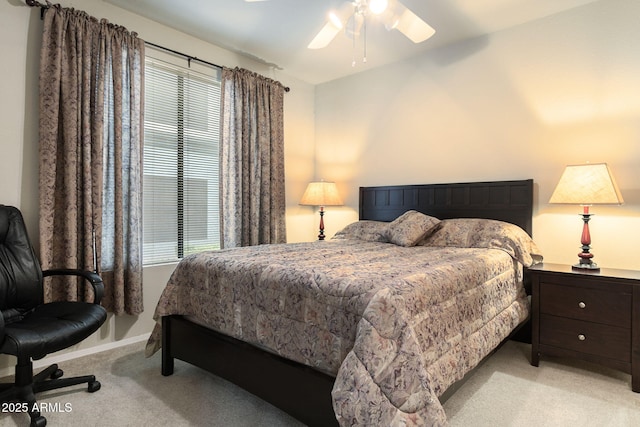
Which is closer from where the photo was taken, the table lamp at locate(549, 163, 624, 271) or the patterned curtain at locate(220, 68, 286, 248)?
the table lamp at locate(549, 163, 624, 271)

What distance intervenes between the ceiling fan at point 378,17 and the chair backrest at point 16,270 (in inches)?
93.7

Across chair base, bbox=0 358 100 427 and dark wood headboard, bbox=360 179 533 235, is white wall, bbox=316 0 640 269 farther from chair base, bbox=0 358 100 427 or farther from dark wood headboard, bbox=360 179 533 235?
chair base, bbox=0 358 100 427

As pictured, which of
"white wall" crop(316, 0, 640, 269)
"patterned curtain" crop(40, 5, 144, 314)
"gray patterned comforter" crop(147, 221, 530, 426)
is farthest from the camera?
"white wall" crop(316, 0, 640, 269)

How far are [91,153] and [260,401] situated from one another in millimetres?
2198

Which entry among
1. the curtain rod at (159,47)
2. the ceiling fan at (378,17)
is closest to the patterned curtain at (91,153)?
the curtain rod at (159,47)

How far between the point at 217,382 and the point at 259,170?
7.49 feet

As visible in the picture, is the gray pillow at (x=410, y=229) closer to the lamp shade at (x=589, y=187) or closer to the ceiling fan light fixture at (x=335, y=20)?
the lamp shade at (x=589, y=187)

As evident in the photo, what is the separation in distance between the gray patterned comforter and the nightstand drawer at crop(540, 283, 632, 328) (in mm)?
204

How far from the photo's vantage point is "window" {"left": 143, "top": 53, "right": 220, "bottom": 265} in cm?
322

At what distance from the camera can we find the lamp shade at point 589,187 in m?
2.38

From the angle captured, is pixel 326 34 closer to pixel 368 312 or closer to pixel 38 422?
pixel 368 312

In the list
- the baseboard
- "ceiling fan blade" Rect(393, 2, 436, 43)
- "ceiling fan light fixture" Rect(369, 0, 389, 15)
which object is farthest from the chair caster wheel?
"ceiling fan blade" Rect(393, 2, 436, 43)

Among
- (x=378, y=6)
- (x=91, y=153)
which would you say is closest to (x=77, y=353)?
(x=91, y=153)

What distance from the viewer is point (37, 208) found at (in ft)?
8.32
